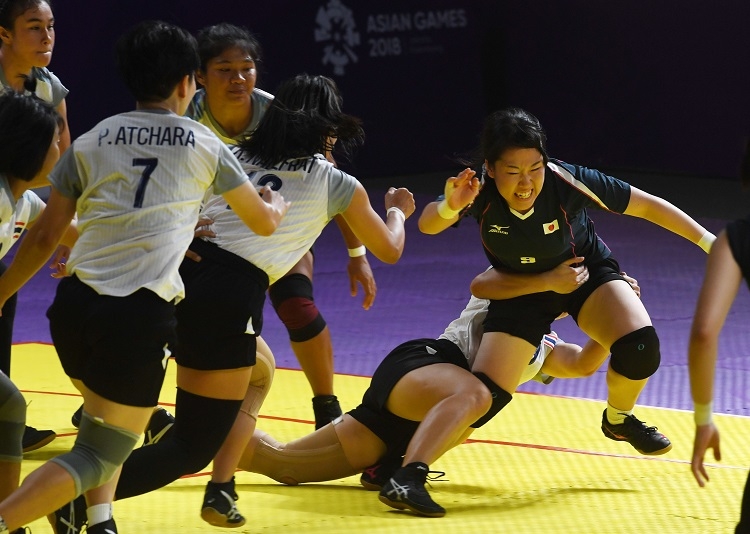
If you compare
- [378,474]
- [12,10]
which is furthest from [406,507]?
[12,10]

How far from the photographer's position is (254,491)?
14.9 ft

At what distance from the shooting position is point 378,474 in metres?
4.54

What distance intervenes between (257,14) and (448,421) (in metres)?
8.59

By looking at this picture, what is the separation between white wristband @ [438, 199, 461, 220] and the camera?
4.60 meters

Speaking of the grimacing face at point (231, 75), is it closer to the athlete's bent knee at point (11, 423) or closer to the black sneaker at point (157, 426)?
the black sneaker at point (157, 426)

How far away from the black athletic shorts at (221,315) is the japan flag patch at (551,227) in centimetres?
130

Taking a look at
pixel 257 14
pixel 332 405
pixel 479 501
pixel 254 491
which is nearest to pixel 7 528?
pixel 254 491

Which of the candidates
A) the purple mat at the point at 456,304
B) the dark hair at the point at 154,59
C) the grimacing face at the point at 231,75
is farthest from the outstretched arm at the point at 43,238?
the purple mat at the point at 456,304

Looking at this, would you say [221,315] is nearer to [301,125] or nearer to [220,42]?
[301,125]

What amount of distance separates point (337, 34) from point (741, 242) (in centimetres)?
1018

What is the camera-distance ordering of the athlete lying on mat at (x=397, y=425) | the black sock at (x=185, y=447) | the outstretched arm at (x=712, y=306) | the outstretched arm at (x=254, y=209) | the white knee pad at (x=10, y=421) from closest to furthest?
1. the outstretched arm at (x=712, y=306)
2. the outstretched arm at (x=254, y=209)
3. the white knee pad at (x=10, y=421)
4. the black sock at (x=185, y=447)
5. the athlete lying on mat at (x=397, y=425)

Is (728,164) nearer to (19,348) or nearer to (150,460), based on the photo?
(19,348)

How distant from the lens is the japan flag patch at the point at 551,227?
4.75 metres

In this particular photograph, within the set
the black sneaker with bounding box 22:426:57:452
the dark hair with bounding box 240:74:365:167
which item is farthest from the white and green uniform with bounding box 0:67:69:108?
the dark hair with bounding box 240:74:365:167
